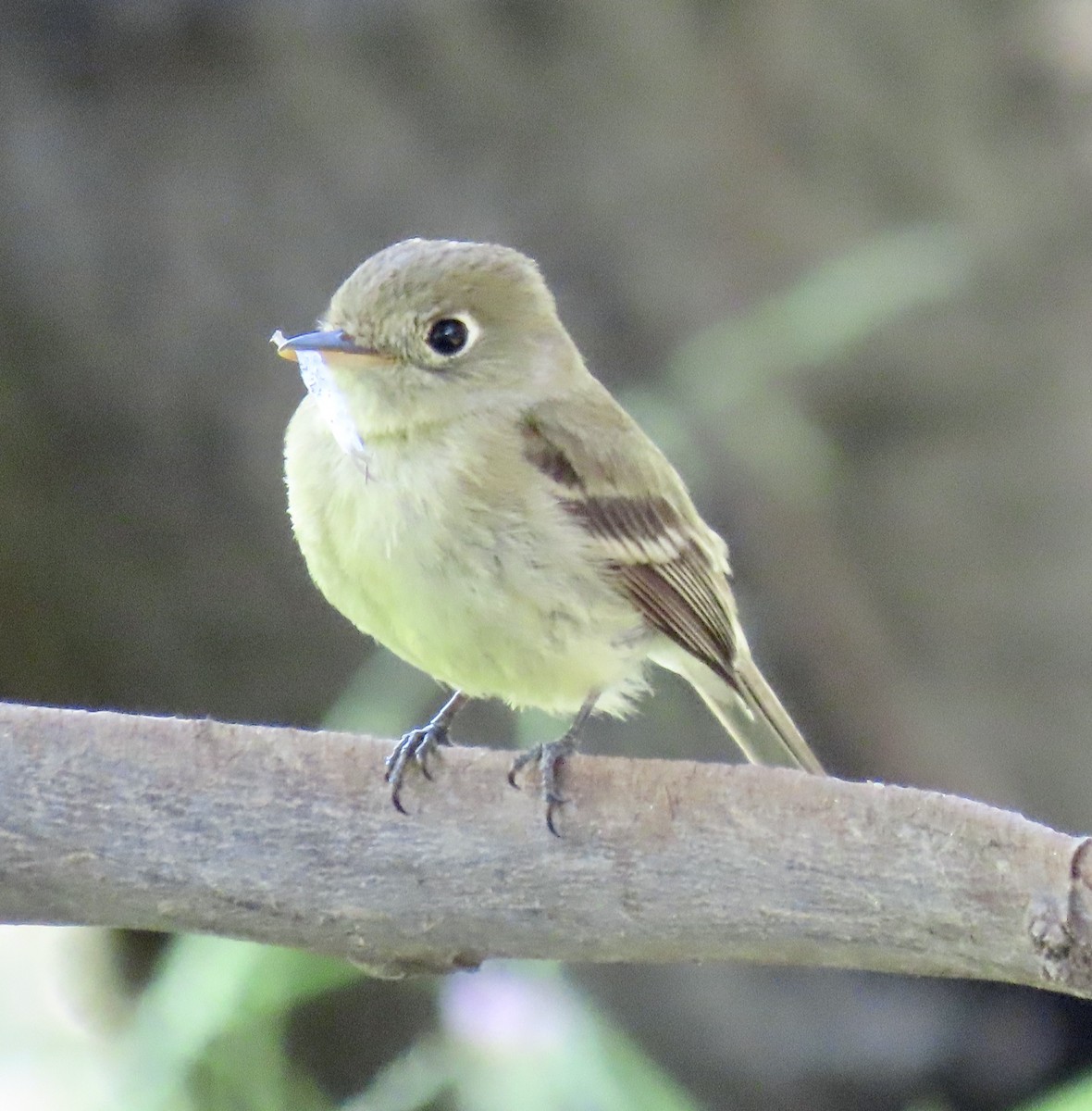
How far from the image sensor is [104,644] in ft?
11.4

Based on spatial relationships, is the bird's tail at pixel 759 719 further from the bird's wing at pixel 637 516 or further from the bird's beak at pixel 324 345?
the bird's beak at pixel 324 345

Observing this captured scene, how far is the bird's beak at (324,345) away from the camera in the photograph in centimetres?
193

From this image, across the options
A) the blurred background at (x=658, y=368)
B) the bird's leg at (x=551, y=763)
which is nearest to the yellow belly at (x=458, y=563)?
the bird's leg at (x=551, y=763)

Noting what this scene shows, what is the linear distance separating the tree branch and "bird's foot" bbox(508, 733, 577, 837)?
19 millimetres

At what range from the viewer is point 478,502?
2.02 metres

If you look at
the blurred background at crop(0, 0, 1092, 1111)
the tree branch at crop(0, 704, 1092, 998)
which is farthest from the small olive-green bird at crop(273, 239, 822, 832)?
the blurred background at crop(0, 0, 1092, 1111)

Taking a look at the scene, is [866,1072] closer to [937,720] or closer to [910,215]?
[937,720]

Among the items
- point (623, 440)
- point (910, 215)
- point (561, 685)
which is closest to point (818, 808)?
point (561, 685)

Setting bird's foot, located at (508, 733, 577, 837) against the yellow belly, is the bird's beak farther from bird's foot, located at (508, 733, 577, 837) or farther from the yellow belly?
bird's foot, located at (508, 733, 577, 837)

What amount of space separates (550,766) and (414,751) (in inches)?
5.8

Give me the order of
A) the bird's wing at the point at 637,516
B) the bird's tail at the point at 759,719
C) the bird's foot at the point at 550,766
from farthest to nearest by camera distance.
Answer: the bird's tail at the point at 759,719, the bird's wing at the point at 637,516, the bird's foot at the point at 550,766

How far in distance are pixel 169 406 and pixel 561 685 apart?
1.40 m

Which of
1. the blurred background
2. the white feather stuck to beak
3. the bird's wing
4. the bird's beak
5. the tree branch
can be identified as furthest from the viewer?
the blurred background

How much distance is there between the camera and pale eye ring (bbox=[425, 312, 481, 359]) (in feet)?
6.95
